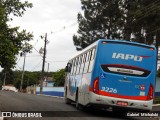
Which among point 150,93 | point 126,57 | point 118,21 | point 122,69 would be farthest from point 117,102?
point 118,21

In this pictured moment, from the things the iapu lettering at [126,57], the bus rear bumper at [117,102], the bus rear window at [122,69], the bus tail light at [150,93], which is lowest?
the bus rear bumper at [117,102]

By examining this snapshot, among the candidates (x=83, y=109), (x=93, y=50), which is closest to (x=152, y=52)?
(x=93, y=50)

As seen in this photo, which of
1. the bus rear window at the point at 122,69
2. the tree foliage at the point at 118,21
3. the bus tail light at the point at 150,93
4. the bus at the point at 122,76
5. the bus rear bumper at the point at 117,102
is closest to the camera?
the bus rear bumper at the point at 117,102

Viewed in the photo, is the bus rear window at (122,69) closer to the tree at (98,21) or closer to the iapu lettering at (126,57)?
the iapu lettering at (126,57)

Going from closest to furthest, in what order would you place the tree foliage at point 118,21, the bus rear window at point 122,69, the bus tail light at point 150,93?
1. the bus rear window at point 122,69
2. the bus tail light at point 150,93
3. the tree foliage at point 118,21

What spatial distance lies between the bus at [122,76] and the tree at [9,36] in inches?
150

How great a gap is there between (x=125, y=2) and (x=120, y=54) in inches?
1501

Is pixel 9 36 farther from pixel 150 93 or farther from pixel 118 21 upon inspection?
pixel 118 21

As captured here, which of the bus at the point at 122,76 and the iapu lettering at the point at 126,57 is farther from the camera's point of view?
the iapu lettering at the point at 126,57

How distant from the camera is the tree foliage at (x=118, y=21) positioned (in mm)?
43772

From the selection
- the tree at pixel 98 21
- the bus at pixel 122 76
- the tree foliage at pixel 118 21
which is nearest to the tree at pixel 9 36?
the bus at pixel 122 76

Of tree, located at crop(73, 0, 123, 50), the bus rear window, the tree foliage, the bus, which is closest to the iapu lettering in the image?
the bus

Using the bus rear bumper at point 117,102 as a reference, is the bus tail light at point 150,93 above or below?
above

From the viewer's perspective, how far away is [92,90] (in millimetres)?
18016
